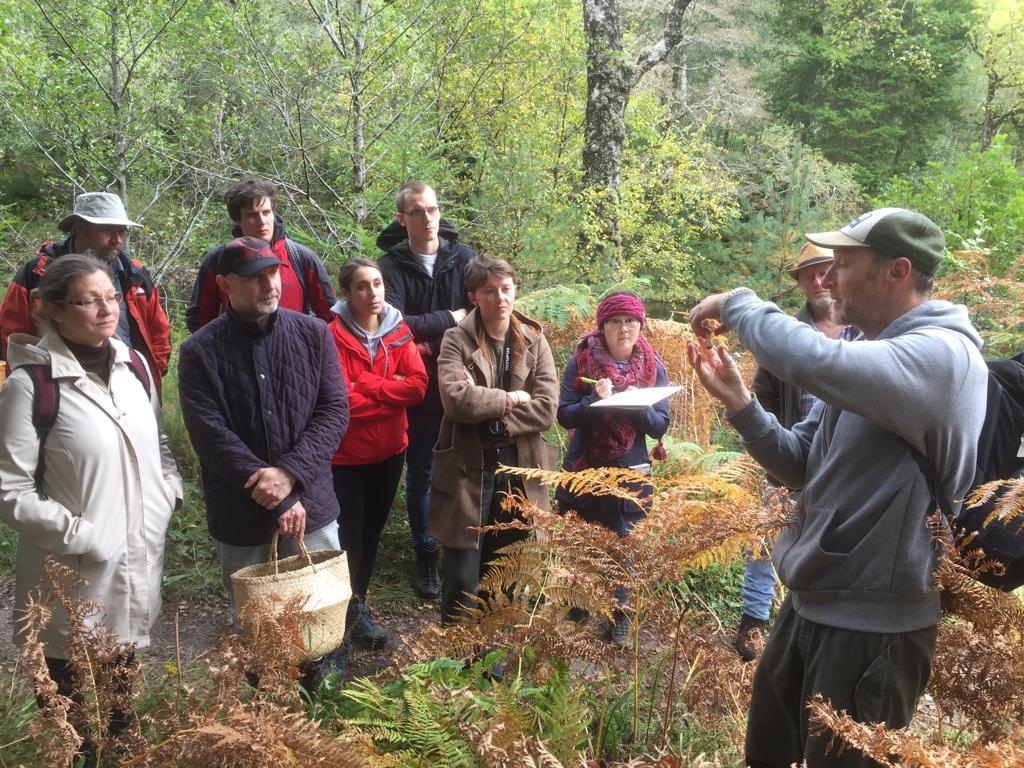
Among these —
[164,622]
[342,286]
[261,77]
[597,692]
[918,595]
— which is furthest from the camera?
[261,77]

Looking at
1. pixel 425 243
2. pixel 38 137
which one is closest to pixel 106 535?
pixel 425 243

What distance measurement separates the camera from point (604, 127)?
1084 cm

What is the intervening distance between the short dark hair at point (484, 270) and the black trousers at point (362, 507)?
112 cm

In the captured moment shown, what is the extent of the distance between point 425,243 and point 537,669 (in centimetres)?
293

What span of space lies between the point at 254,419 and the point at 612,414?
2.04 metres

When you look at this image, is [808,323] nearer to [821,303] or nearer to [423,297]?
[821,303]

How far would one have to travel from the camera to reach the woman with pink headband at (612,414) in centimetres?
443

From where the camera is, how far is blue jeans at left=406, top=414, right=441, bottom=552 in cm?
482

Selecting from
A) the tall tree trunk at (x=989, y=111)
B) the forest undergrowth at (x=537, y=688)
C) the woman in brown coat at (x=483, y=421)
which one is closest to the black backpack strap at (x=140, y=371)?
the forest undergrowth at (x=537, y=688)

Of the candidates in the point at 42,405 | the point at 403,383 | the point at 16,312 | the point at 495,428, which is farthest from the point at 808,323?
the point at 16,312

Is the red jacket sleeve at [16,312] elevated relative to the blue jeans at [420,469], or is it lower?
elevated

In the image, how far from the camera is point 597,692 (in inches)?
126

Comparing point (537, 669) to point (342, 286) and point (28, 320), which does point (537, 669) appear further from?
point (28, 320)

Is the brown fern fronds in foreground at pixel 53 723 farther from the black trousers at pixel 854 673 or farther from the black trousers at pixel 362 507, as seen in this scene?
the black trousers at pixel 362 507
